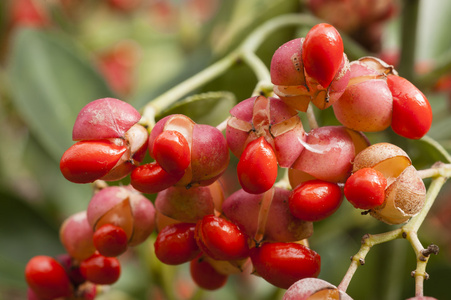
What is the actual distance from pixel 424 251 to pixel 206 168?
192 mm

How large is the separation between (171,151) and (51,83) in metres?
0.65

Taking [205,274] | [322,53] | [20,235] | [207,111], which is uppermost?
[322,53]

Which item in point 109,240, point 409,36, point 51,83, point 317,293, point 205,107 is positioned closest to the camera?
point 317,293

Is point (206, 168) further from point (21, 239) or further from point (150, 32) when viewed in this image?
point (150, 32)

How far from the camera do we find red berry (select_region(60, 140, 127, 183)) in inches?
18.2

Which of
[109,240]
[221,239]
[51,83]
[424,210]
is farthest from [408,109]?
[51,83]

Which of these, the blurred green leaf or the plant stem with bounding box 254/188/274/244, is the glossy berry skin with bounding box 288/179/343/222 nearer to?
the plant stem with bounding box 254/188/274/244

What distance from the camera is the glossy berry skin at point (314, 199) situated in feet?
1.52

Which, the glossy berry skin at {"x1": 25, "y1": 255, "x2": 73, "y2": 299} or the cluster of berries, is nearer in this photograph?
the cluster of berries

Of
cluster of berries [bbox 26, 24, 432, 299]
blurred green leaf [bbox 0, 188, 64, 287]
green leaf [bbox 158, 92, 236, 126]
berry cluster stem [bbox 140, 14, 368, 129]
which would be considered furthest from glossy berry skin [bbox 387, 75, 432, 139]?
blurred green leaf [bbox 0, 188, 64, 287]

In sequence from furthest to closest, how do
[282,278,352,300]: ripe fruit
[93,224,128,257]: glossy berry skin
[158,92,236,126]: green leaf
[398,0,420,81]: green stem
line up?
[398,0,420,81]: green stem, [158,92,236,126]: green leaf, [93,224,128,257]: glossy berry skin, [282,278,352,300]: ripe fruit

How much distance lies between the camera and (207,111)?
27.5 inches

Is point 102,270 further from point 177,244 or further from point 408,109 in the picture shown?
point 408,109

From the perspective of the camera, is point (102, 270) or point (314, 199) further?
point (102, 270)
